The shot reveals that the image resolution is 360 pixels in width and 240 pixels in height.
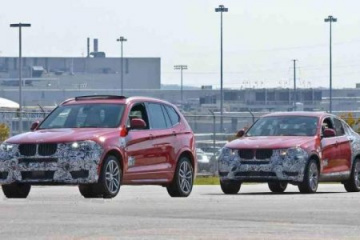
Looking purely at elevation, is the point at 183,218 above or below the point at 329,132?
below

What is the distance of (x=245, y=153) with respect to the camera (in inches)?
1000

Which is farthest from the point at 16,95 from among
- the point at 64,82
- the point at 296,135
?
the point at 296,135

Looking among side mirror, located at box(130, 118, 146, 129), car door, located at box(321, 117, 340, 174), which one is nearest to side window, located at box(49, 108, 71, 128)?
side mirror, located at box(130, 118, 146, 129)

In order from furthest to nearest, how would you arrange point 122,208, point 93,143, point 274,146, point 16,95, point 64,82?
point 64,82 < point 16,95 < point 274,146 < point 93,143 < point 122,208

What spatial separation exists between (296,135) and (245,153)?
1.30m

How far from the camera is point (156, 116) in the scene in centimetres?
2339

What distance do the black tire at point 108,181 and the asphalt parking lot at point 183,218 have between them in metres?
0.52

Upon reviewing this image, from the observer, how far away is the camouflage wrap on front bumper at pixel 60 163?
21328 millimetres

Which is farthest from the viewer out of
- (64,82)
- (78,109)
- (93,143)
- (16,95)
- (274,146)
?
(64,82)

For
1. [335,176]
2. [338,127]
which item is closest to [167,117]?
[335,176]

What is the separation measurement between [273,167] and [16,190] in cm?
510

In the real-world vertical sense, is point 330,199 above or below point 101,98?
below

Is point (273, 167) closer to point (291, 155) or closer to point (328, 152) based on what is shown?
point (291, 155)

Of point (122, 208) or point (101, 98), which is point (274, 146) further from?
point (122, 208)
